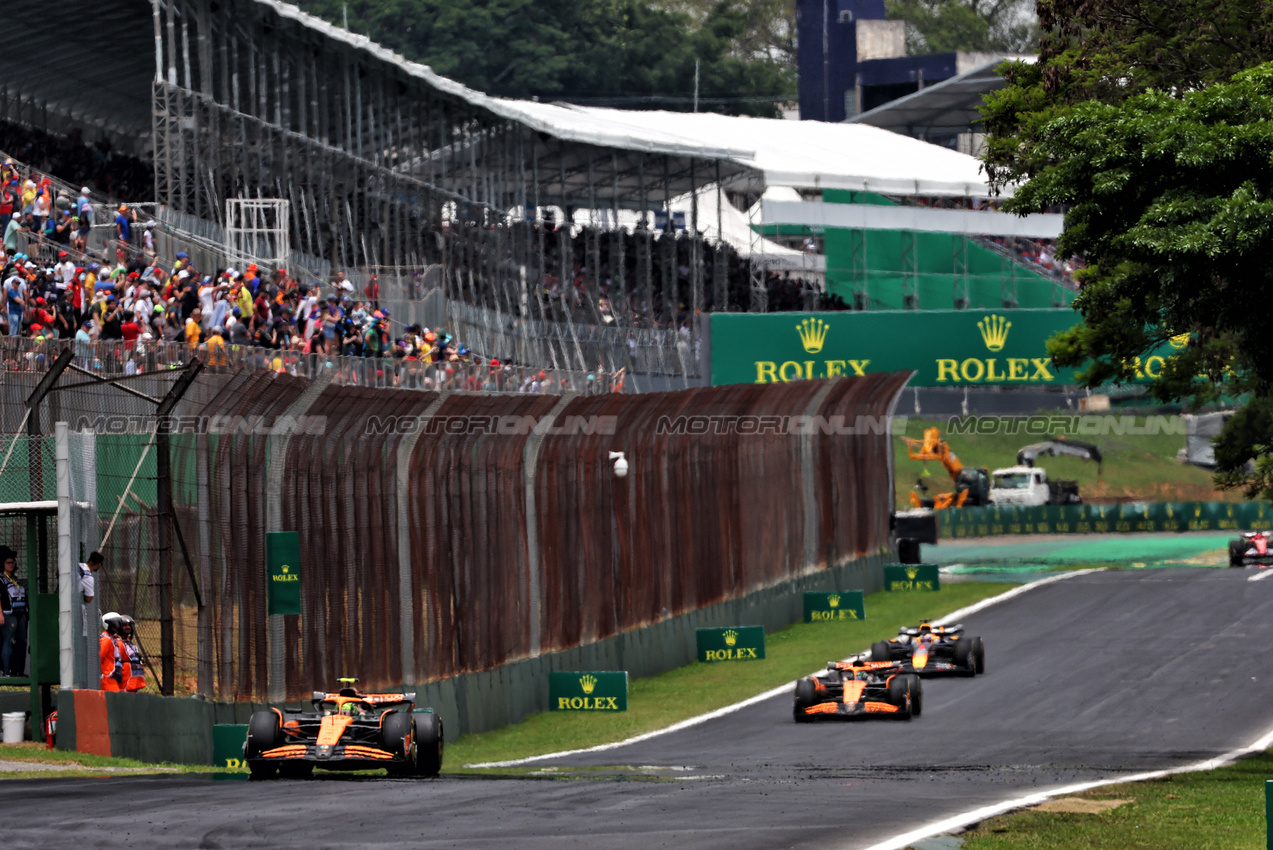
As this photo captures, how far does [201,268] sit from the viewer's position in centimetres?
3653

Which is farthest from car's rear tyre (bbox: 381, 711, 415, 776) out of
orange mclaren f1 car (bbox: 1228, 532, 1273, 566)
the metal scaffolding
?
orange mclaren f1 car (bbox: 1228, 532, 1273, 566)

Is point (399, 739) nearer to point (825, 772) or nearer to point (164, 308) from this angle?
point (825, 772)

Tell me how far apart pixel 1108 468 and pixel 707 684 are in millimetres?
35383

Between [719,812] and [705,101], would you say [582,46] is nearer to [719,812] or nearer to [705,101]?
[705,101]

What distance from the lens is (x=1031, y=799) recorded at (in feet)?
47.0

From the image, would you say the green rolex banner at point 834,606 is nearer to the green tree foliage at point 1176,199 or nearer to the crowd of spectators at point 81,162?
the green tree foliage at point 1176,199

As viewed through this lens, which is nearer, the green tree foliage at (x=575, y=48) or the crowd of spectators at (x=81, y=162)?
the crowd of spectators at (x=81, y=162)

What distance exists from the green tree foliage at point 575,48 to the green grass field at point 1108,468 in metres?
44.7

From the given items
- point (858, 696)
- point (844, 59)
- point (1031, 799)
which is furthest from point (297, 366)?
point (844, 59)

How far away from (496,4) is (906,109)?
908 inches

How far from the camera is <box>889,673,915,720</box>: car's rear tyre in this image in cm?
2255

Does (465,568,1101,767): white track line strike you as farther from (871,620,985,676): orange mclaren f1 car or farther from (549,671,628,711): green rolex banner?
(871,620,985,676): orange mclaren f1 car

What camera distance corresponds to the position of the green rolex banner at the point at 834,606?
34.3m

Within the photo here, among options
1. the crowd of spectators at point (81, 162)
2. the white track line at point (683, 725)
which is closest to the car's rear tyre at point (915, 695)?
the white track line at point (683, 725)
